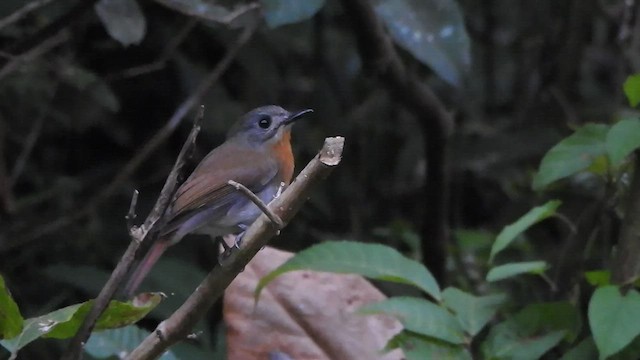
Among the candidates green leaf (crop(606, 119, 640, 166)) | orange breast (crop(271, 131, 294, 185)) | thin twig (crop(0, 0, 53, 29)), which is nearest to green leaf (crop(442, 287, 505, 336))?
green leaf (crop(606, 119, 640, 166))

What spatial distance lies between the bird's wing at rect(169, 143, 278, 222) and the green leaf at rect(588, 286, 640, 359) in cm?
96

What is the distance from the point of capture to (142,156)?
140 inches

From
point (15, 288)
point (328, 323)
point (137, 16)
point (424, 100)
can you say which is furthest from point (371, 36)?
point (15, 288)

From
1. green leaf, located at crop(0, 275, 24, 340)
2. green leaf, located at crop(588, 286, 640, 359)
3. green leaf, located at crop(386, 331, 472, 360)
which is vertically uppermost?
green leaf, located at crop(0, 275, 24, 340)

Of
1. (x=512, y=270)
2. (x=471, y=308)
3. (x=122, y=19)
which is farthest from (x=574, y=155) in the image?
(x=122, y=19)

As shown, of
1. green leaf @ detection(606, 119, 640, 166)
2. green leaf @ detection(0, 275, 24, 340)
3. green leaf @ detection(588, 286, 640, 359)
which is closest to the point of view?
green leaf @ detection(0, 275, 24, 340)

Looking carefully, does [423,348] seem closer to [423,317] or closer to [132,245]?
[423,317]

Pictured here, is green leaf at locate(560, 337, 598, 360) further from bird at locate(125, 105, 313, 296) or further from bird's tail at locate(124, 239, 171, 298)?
bird's tail at locate(124, 239, 171, 298)

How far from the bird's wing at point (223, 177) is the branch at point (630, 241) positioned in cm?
94

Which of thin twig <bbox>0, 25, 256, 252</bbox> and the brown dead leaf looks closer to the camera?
the brown dead leaf

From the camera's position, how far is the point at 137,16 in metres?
3.04

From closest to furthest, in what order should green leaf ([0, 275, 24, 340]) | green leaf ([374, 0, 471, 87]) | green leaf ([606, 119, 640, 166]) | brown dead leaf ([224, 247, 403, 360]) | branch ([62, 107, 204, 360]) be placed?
branch ([62, 107, 204, 360]) < green leaf ([0, 275, 24, 340]) < green leaf ([606, 119, 640, 166]) < brown dead leaf ([224, 247, 403, 360]) < green leaf ([374, 0, 471, 87])

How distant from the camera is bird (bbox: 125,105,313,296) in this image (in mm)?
2553

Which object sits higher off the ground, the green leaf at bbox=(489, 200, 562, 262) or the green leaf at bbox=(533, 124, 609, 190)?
the green leaf at bbox=(533, 124, 609, 190)
